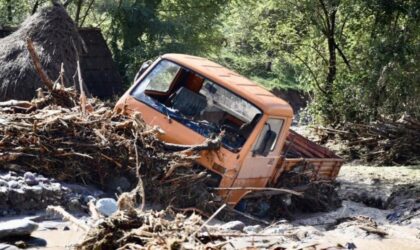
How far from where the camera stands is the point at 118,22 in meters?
19.3

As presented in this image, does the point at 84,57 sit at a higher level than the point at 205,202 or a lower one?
higher

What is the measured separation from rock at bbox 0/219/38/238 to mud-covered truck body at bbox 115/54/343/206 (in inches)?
133

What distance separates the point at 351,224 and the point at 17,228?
228 inches

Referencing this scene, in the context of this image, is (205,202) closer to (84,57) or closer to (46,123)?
(46,123)

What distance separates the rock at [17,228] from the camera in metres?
6.72

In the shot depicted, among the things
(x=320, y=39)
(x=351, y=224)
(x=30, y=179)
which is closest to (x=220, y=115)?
(x=351, y=224)

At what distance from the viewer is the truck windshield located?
10297mm

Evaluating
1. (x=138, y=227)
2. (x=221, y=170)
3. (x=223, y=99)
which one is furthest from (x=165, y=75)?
(x=138, y=227)

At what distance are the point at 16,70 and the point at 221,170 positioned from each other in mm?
4841

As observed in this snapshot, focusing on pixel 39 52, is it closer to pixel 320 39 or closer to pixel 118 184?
pixel 118 184

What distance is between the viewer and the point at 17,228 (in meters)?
6.85

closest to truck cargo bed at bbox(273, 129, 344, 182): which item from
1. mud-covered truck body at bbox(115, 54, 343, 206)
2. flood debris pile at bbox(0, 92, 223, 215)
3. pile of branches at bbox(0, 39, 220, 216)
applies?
mud-covered truck body at bbox(115, 54, 343, 206)

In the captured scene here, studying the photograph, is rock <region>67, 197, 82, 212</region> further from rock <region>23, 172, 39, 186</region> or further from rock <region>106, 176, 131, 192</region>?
rock <region>106, 176, 131, 192</region>

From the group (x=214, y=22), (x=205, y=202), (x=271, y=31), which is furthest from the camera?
(x=271, y=31)
